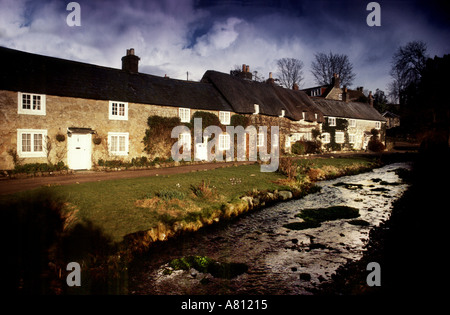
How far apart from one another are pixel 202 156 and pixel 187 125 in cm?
320

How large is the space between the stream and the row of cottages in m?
13.7

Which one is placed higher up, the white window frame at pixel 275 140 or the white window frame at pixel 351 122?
the white window frame at pixel 351 122

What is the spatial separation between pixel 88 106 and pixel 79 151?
11.2ft

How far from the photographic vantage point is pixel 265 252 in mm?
7445

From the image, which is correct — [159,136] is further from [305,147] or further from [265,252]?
[305,147]

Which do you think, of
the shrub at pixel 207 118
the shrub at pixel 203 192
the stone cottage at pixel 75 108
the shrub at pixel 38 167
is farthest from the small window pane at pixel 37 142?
the shrub at pixel 203 192

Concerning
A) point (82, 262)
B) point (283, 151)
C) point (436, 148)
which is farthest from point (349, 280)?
point (436, 148)

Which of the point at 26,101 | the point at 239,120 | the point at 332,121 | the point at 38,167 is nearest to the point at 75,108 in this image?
the point at 26,101

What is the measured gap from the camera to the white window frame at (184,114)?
74.8ft

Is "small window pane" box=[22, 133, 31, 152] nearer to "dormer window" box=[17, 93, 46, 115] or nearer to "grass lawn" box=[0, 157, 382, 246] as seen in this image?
"dormer window" box=[17, 93, 46, 115]

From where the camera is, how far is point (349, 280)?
18.6 feet

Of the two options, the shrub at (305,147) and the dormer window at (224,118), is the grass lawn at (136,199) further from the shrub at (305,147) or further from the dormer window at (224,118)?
the shrub at (305,147)

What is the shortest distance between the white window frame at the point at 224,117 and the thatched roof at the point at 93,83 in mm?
523

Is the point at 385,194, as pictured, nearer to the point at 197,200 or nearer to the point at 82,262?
the point at 197,200
